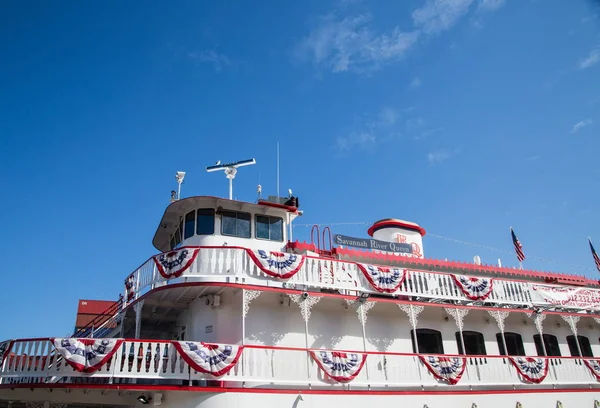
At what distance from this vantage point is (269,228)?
19.2 metres

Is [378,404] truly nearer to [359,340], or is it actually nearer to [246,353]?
[359,340]

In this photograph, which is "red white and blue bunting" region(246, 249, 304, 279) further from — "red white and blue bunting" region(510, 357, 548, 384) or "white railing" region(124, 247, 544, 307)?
"red white and blue bunting" region(510, 357, 548, 384)

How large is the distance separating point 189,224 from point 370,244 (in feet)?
25.7

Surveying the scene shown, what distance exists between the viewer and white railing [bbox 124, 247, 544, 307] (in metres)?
15.9

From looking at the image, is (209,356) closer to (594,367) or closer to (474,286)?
(474,286)

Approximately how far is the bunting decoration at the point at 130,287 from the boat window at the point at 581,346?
2056 centimetres

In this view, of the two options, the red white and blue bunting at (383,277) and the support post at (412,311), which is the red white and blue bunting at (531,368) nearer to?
the support post at (412,311)

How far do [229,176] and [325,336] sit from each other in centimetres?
734

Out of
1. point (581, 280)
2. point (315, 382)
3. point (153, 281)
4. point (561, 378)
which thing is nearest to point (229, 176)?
point (153, 281)

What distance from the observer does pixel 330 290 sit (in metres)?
18.3

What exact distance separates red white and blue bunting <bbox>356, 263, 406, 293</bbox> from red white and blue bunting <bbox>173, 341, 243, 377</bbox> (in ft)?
19.3

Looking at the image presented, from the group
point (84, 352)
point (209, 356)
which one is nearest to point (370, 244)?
point (209, 356)

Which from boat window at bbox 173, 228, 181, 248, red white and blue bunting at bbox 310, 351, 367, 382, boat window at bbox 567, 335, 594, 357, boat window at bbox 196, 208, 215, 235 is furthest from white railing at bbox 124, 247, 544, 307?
boat window at bbox 567, 335, 594, 357

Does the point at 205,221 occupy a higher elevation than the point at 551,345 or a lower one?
higher
